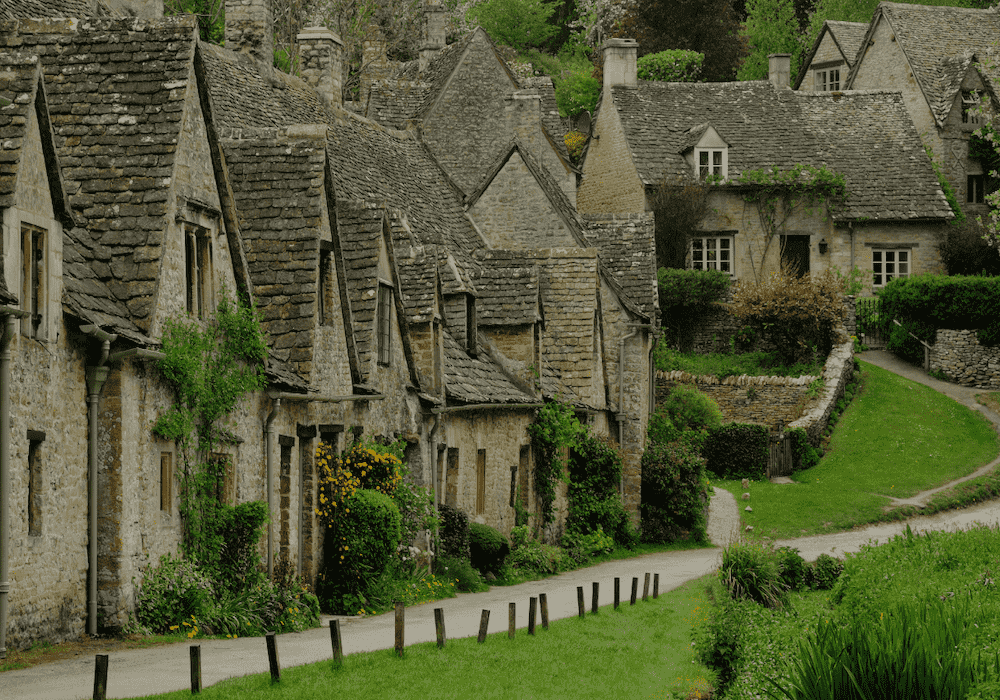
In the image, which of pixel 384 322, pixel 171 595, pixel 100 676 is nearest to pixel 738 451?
pixel 384 322

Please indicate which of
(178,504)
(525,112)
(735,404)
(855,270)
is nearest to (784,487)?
(735,404)

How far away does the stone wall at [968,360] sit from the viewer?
46094 millimetres

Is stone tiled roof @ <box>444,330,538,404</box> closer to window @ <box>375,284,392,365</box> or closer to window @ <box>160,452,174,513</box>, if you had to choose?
window @ <box>375,284,392,365</box>

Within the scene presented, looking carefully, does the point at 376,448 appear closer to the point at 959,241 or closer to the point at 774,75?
the point at 959,241

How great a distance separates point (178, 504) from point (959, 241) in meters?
43.8

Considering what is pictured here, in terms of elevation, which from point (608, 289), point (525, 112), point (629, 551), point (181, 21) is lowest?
point (629, 551)

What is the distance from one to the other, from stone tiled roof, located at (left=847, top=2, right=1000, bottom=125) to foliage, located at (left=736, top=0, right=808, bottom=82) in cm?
1082

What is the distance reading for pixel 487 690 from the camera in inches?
536

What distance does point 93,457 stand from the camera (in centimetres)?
1447

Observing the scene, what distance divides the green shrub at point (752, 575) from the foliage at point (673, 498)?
1124 centimetres

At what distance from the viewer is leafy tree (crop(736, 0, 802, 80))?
237 ft

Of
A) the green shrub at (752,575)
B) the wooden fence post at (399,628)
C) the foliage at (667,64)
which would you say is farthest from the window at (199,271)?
the foliage at (667,64)

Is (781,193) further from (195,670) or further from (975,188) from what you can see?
(195,670)

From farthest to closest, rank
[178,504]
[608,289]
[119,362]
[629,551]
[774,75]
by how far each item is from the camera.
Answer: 1. [774,75]
2. [608,289]
3. [629,551]
4. [178,504]
5. [119,362]
